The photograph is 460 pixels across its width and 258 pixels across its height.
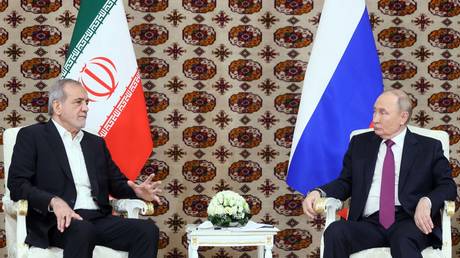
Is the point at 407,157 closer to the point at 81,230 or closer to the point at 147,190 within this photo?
the point at 147,190

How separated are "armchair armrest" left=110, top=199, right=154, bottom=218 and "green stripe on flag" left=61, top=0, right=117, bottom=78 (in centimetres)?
114

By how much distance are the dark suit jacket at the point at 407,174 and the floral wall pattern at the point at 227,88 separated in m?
1.58

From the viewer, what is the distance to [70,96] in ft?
17.7

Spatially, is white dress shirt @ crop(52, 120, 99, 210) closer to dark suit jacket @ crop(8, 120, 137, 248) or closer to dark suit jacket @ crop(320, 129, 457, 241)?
dark suit jacket @ crop(8, 120, 137, 248)

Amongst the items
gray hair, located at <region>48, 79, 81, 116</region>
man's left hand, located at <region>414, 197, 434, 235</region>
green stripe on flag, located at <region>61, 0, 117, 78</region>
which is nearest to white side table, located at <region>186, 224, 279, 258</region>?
man's left hand, located at <region>414, 197, 434, 235</region>

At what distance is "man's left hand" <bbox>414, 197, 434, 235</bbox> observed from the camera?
4.93 meters

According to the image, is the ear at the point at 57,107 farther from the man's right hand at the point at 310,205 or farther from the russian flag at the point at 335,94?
the russian flag at the point at 335,94

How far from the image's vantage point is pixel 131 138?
20.5 ft

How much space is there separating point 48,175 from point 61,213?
43 centimetres

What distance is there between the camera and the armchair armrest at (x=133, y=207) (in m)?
5.52

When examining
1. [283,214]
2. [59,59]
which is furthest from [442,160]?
[59,59]

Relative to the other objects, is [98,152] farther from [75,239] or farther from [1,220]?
[1,220]

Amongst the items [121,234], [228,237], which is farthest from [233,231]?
[121,234]

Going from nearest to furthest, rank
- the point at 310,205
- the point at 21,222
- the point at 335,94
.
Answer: the point at 21,222
the point at 310,205
the point at 335,94
